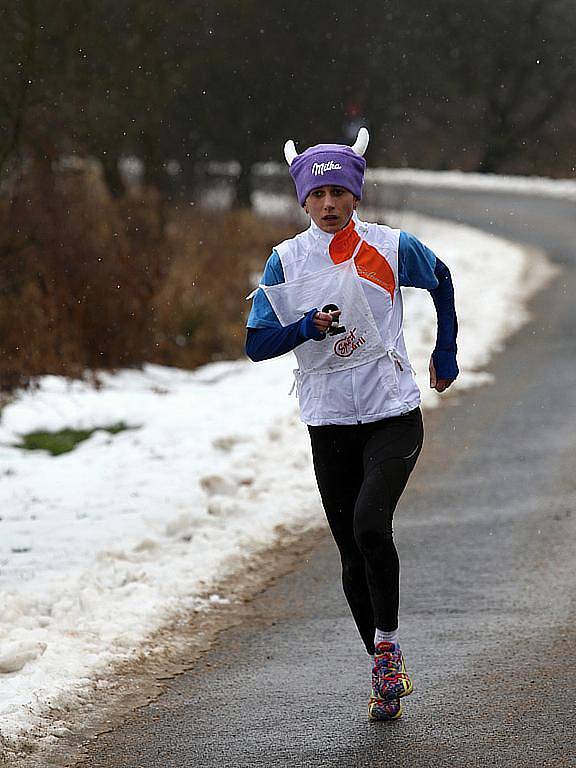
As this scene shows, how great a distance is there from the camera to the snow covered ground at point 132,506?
6199 mm

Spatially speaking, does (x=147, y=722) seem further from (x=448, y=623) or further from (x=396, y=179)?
(x=396, y=179)

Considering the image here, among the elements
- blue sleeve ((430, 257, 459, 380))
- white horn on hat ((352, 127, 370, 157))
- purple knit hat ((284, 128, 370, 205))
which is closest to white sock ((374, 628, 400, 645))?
blue sleeve ((430, 257, 459, 380))

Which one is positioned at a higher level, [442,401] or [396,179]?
[396,179]

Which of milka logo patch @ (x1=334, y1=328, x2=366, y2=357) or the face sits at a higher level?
the face

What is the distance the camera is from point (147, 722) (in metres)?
5.37

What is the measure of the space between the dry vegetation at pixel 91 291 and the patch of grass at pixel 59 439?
133cm

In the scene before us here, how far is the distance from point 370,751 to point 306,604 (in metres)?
2.14

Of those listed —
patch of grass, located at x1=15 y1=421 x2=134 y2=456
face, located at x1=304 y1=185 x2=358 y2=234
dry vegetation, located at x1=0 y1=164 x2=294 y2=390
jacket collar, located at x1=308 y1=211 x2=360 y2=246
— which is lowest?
jacket collar, located at x1=308 y1=211 x2=360 y2=246

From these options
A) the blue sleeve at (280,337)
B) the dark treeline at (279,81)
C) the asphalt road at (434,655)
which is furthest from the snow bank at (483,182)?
the blue sleeve at (280,337)

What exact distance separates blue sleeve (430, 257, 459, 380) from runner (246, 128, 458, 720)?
0.02 metres

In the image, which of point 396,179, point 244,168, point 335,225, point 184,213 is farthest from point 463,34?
point 335,225

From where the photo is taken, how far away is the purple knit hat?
200 inches

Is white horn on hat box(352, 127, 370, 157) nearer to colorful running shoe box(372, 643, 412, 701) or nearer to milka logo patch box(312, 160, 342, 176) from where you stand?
milka logo patch box(312, 160, 342, 176)

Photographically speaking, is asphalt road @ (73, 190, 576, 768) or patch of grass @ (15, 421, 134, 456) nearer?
asphalt road @ (73, 190, 576, 768)
